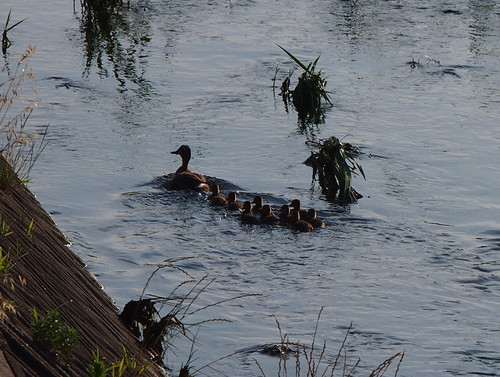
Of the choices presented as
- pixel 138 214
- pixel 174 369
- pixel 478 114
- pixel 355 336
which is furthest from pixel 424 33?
pixel 174 369

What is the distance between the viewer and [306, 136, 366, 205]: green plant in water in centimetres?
1232

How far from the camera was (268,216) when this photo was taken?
36.6 ft

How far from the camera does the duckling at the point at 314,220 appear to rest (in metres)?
11.2

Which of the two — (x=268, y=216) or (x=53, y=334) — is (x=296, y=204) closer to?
(x=268, y=216)

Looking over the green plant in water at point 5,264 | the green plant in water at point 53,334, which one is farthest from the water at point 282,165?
A: the green plant in water at point 53,334

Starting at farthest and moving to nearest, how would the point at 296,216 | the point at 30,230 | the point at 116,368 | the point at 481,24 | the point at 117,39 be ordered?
the point at 481,24, the point at 117,39, the point at 296,216, the point at 30,230, the point at 116,368

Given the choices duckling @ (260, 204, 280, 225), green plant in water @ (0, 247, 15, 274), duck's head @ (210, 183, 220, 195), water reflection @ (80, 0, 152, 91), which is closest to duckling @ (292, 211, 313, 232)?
duckling @ (260, 204, 280, 225)

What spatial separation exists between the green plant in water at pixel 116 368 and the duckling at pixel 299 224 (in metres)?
5.58

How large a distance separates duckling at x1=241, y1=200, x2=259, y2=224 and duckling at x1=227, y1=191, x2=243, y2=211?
0.63 feet

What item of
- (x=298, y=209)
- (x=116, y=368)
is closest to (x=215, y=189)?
(x=298, y=209)

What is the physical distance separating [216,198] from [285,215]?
3.01 ft

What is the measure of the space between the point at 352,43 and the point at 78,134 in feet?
26.3

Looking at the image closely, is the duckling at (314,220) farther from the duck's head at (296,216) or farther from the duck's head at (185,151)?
the duck's head at (185,151)

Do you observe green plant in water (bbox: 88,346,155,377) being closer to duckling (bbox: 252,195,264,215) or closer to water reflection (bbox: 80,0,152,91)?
duckling (bbox: 252,195,264,215)
